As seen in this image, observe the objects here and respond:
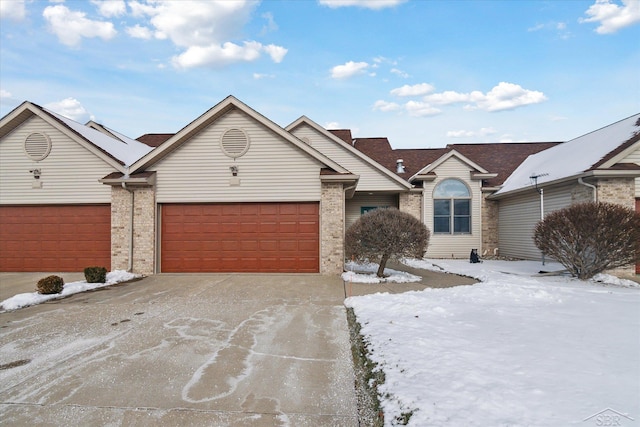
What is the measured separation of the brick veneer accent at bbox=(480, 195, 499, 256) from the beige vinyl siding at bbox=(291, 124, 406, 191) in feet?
14.5

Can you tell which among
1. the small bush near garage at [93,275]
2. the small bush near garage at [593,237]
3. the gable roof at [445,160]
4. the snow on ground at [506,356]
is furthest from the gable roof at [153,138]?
the small bush near garage at [593,237]

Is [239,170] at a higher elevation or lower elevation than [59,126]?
lower

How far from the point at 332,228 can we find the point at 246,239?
290cm

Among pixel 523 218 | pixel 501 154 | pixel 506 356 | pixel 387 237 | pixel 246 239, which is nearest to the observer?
pixel 506 356

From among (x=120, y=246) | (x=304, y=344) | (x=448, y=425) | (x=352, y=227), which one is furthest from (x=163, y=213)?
(x=448, y=425)

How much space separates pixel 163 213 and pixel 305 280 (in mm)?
5490

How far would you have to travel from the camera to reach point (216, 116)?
1141 centimetres

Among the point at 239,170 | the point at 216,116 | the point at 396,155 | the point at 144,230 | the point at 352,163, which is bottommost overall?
the point at 144,230

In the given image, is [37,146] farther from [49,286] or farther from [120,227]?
[49,286]

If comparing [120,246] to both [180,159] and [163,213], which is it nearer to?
[163,213]

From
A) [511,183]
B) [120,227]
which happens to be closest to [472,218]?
[511,183]

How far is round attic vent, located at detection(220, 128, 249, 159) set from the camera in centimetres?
1142

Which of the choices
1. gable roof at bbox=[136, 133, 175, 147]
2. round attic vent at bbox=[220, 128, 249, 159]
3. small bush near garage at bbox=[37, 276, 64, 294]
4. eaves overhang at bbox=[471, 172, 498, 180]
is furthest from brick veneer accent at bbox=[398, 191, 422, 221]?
gable roof at bbox=[136, 133, 175, 147]

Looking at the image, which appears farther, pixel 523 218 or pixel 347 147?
pixel 347 147
